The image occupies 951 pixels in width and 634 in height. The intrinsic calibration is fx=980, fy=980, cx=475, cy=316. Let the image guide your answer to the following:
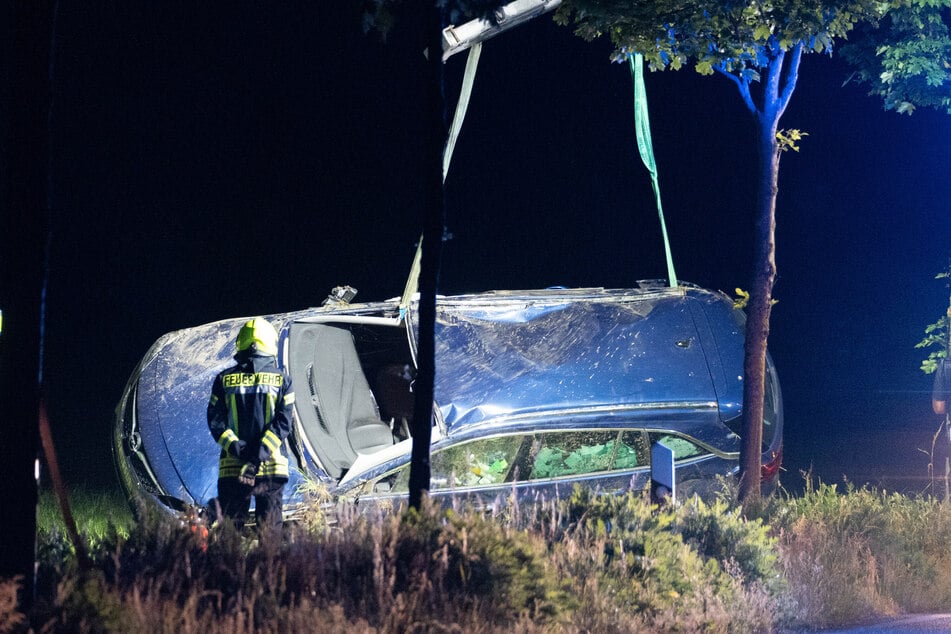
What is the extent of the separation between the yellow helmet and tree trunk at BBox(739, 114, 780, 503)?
3621 millimetres

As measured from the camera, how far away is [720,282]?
21.5m

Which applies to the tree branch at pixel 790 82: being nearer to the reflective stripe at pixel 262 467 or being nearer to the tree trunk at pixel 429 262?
the tree trunk at pixel 429 262

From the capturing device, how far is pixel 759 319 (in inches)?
310

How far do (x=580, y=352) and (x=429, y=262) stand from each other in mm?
2342

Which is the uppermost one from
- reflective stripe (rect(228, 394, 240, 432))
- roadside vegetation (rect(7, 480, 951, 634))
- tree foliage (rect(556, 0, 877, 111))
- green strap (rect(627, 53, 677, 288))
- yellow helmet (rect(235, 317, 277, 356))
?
tree foliage (rect(556, 0, 877, 111))

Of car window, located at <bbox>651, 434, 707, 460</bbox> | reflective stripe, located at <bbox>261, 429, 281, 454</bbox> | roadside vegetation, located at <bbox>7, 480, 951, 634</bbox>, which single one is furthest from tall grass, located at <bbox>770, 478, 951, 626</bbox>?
reflective stripe, located at <bbox>261, 429, 281, 454</bbox>


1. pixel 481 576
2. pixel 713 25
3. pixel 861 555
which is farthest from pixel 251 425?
pixel 713 25

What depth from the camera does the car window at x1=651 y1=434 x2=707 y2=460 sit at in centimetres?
714

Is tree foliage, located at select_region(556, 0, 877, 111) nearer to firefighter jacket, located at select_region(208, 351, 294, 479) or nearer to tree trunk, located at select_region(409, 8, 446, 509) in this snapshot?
tree trunk, located at select_region(409, 8, 446, 509)

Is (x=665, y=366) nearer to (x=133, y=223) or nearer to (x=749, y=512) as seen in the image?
(x=749, y=512)

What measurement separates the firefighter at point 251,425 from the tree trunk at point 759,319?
134 inches

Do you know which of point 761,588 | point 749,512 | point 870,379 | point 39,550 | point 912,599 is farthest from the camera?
point 870,379

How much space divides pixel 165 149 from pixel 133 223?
193 centimetres

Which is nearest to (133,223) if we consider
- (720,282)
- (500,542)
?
(720,282)
